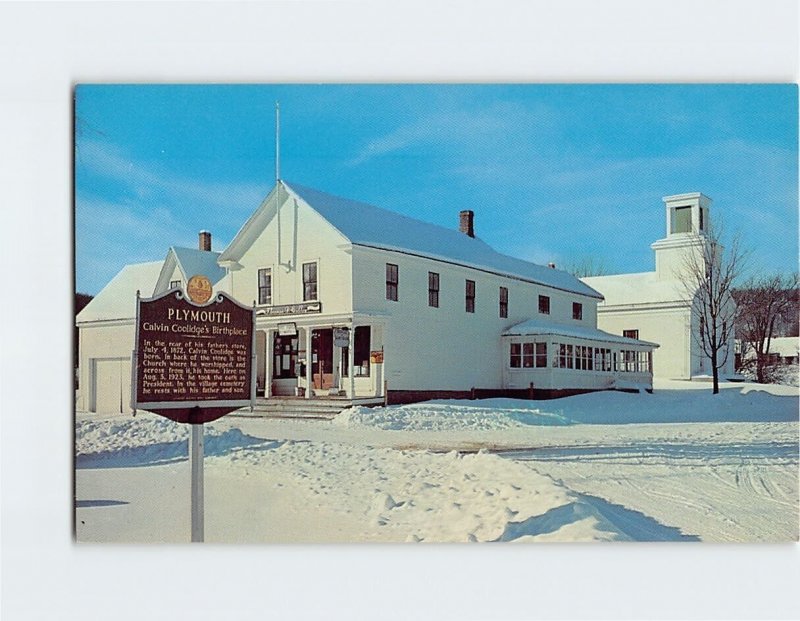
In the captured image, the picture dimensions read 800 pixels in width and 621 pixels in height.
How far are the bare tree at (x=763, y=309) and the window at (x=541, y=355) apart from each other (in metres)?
2.44

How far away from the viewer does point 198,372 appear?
28.2 ft

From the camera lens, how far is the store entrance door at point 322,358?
1087cm

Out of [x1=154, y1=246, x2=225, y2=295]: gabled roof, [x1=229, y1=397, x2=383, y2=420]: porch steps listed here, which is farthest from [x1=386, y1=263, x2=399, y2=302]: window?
[x1=154, y1=246, x2=225, y2=295]: gabled roof

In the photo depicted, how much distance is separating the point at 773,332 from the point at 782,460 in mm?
1514

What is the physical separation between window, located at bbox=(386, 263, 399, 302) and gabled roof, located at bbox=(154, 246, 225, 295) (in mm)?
2280

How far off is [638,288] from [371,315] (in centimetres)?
337

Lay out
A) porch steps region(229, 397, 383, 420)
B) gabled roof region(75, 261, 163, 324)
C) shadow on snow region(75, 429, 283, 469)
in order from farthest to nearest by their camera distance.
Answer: porch steps region(229, 397, 383, 420), shadow on snow region(75, 429, 283, 469), gabled roof region(75, 261, 163, 324)

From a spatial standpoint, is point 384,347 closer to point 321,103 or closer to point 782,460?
point 321,103

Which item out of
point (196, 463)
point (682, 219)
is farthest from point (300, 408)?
point (682, 219)

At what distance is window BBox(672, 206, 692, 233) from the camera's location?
990 centimetres

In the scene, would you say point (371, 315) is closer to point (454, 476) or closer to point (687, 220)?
point (454, 476)

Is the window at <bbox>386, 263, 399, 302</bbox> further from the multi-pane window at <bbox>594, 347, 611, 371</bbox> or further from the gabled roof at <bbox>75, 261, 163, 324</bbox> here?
the gabled roof at <bbox>75, 261, 163, 324</bbox>

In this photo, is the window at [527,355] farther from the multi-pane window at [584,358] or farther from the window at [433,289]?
the window at [433,289]
